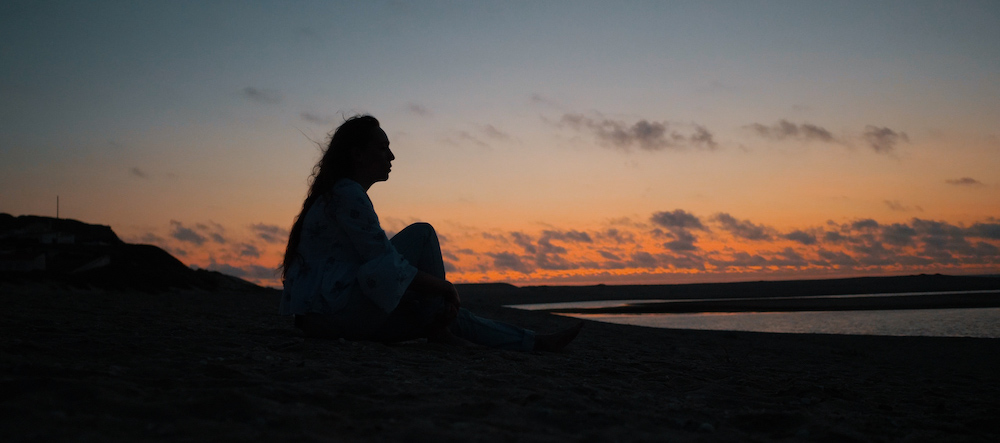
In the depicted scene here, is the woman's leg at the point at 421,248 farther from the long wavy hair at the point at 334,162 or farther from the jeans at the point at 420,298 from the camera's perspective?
the long wavy hair at the point at 334,162

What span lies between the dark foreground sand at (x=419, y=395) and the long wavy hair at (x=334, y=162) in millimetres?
664

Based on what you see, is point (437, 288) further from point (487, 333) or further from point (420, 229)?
point (487, 333)

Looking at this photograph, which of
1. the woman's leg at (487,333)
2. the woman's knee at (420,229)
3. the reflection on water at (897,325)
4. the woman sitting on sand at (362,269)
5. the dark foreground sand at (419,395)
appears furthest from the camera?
the reflection on water at (897,325)

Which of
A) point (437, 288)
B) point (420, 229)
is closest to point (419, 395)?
point (437, 288)

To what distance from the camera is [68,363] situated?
278cm

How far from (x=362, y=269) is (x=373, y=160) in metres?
0.83

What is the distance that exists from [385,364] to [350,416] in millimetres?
1173

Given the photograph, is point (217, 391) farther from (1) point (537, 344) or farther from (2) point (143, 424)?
(1) point (537, 344)

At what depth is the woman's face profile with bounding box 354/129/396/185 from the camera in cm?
404

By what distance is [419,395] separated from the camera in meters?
2.60

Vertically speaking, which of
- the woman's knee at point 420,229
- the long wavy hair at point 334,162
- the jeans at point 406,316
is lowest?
the jeans at point 406,316

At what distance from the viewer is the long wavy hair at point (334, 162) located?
13.1 feet

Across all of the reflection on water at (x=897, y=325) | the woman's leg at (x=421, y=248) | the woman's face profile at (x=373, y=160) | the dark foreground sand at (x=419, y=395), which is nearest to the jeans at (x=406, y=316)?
the woman's leg at (x=421, y=248)

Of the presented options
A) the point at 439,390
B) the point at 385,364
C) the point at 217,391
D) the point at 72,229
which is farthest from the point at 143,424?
the point at 72,229
